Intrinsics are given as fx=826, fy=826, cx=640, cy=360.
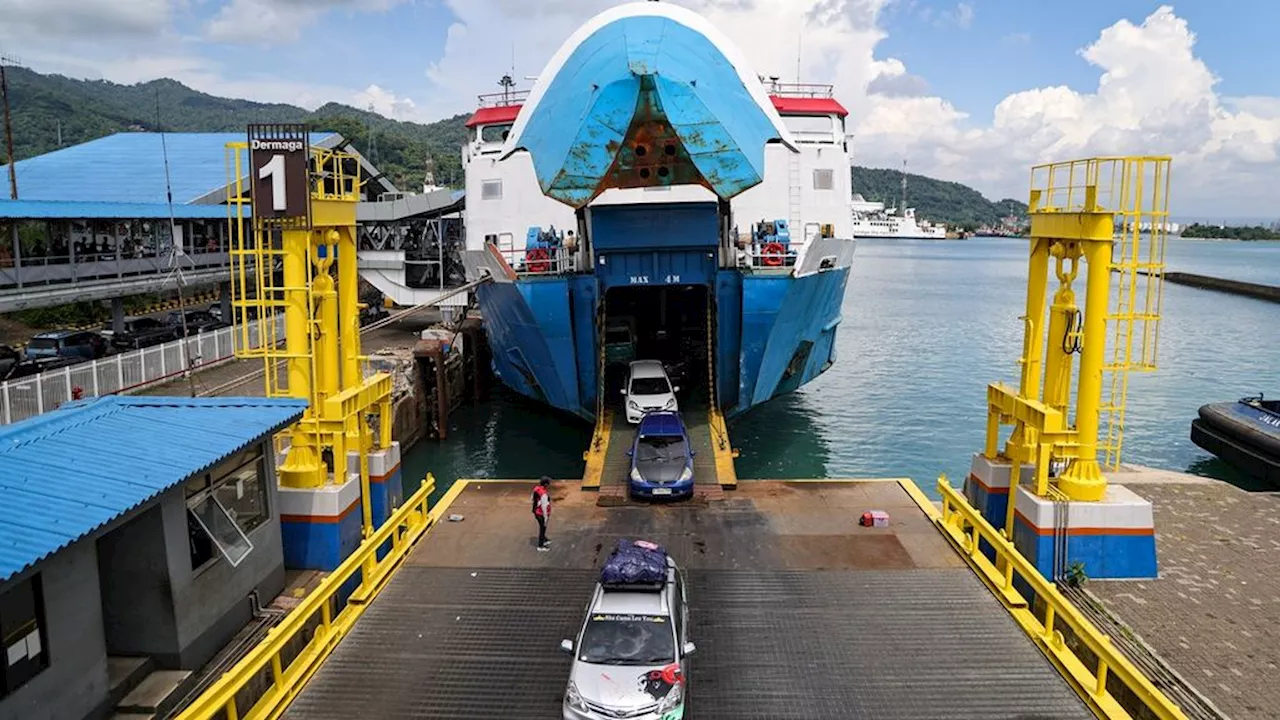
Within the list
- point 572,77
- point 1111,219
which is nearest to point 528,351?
point 572,77

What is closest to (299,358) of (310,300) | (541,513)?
(310,300)

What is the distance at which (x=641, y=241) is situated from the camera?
709 inches

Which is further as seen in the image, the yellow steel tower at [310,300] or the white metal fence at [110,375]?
the white metal fence at [110,375]

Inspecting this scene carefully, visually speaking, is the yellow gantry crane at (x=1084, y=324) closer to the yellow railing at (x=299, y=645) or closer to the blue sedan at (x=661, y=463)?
the blue sedan at (x=661, y=463)

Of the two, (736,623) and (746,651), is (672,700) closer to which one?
(746,651)

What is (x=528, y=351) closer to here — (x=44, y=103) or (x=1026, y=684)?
(x=1026, y=684)

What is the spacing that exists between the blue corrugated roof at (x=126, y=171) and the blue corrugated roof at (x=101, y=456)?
78.2 ft

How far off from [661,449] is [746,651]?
597 centimetres

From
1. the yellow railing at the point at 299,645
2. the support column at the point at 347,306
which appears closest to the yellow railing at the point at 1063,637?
the yellow railing at the point at 299,645

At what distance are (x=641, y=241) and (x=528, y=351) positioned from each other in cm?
422

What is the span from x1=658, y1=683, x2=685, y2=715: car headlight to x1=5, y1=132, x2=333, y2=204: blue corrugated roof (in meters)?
30.6

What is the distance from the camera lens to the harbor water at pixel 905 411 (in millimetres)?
23469

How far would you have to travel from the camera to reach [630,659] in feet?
25.1

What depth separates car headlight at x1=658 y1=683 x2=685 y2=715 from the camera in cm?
727
